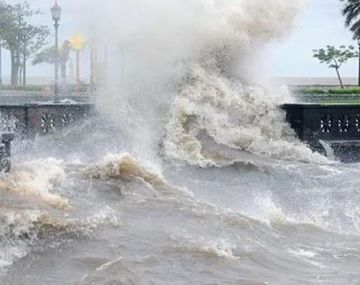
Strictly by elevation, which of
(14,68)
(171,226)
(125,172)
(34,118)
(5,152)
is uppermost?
(14,68)

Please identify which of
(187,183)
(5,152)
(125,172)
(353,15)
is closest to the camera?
(5,152)

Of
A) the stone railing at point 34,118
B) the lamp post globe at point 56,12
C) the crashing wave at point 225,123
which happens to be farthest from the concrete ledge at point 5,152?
the lamp post globe at point 56,12

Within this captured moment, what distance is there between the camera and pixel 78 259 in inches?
283

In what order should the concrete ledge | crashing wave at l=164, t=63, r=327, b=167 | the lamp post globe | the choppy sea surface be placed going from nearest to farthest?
1. the choppy sea surface
2. the concrete ledge
3. crashing wave at l=164, t=63, r=327, b=167
4. the lamp post globe

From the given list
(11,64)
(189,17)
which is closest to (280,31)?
(189,17)

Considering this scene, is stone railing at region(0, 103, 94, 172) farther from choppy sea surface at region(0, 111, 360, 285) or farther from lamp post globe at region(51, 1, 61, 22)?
lamp post globe at region(51, 1, 61, 22)

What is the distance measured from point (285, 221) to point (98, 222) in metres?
2.53

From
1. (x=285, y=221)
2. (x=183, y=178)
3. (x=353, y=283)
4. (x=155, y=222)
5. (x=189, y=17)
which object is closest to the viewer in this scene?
(x=353, y=283)

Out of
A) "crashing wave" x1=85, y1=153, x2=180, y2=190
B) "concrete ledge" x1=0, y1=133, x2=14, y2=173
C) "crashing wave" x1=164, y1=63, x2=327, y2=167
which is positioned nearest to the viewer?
"concrete ledge" x1=0, y1=133, x2=14, y2=173

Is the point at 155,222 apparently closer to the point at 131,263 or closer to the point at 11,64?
the point at 131,263

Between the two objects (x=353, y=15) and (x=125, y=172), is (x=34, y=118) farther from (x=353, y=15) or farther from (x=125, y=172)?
(x=353, y=15)

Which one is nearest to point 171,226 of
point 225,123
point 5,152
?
point 5,152

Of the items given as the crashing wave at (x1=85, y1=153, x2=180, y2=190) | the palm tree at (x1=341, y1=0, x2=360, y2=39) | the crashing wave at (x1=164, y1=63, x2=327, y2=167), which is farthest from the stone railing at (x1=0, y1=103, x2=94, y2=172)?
the palm tree at (x1=341, y1=0, x2=360, y2=39)

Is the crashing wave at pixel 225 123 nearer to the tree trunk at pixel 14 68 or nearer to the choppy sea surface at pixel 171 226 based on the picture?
the choppy sea surface at pixel 171 226
